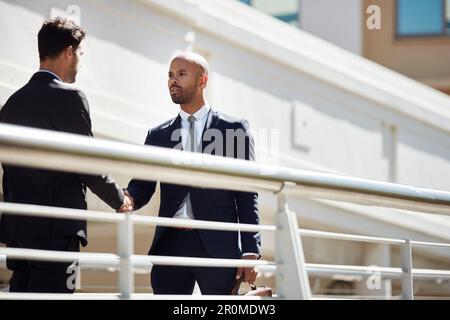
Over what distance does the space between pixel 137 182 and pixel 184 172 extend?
170 centimetres

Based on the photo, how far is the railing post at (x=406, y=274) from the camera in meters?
4.45

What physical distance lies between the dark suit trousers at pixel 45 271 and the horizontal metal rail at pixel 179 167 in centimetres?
91

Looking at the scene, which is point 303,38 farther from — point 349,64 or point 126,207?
point 126,207

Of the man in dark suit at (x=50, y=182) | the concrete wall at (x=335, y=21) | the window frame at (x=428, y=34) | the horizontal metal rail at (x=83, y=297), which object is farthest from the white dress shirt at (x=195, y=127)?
the window frame at (x=428, y=34)

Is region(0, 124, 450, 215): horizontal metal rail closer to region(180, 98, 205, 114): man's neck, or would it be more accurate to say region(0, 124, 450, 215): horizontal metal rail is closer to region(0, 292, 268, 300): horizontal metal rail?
region(0, 292, 268, 300): horizontal metal rail

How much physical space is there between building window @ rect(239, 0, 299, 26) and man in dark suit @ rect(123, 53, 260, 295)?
19942mm

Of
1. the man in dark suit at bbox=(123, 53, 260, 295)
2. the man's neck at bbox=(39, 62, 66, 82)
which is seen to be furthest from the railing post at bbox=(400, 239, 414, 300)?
the man's neck at bbox=(39, 62, 66, 82)

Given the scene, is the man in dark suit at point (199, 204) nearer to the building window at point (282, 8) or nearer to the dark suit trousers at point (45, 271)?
the dark suit trousers at point (45, 271)

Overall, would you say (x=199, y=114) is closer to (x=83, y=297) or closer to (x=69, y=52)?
(x=69, y=52)

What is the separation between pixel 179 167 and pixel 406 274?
5.04 feet

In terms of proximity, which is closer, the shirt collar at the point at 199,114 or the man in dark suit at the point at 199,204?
the man in dark suit at the point at 199,204

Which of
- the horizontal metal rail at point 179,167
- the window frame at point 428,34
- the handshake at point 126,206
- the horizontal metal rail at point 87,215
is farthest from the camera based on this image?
the window frame at point 428,34

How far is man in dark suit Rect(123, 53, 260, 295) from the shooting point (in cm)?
479
